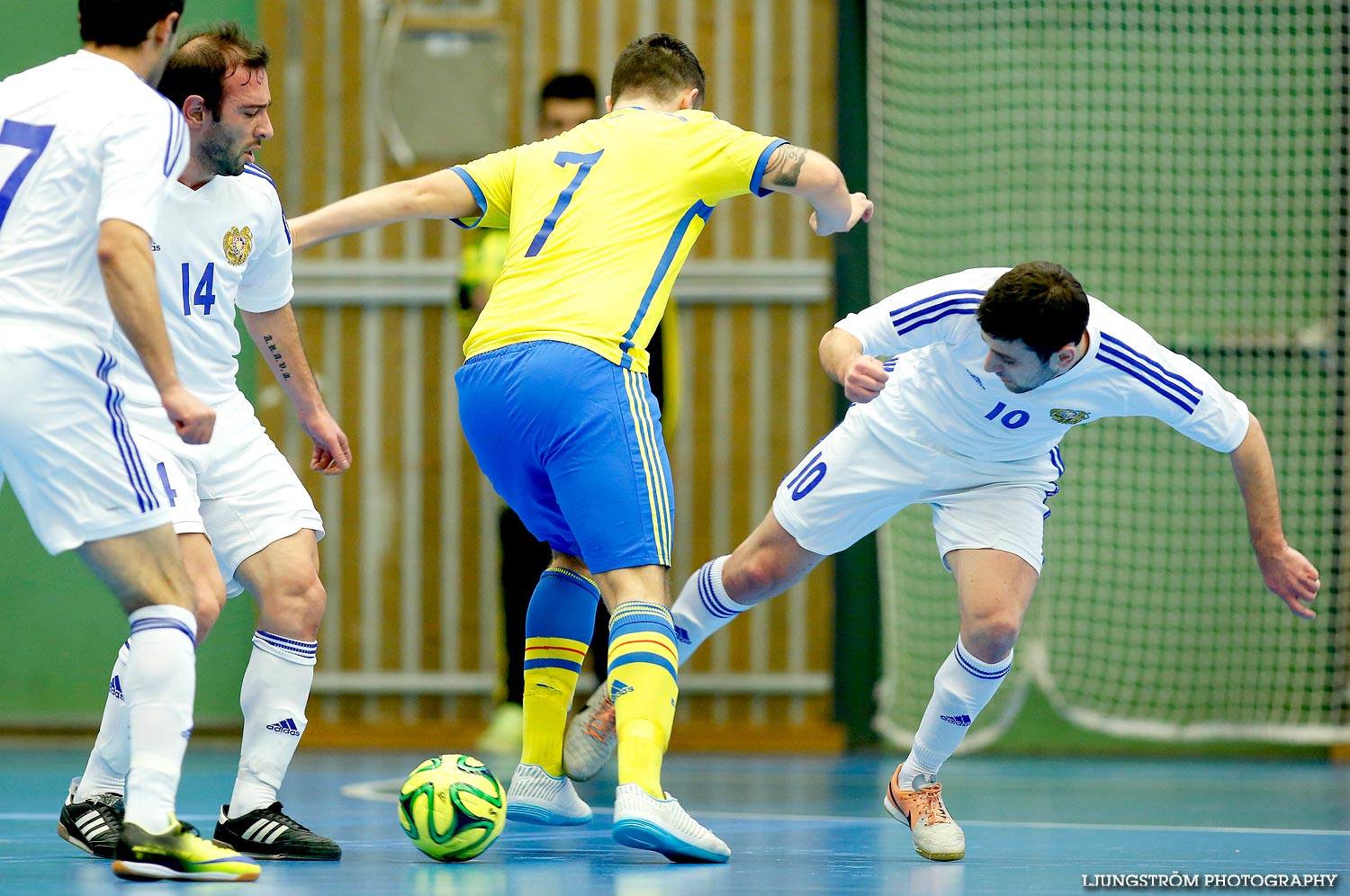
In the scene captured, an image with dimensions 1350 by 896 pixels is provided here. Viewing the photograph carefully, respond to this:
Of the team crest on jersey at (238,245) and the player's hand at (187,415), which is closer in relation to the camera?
the player's hand at (187,415)

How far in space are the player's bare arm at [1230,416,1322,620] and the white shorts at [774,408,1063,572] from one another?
63 cm

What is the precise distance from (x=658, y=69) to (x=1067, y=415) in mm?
1541

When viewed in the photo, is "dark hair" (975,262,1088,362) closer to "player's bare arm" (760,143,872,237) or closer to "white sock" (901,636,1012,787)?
"player's bare arm" (760,143,872,237)

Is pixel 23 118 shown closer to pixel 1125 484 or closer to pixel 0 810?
pixel 0 810

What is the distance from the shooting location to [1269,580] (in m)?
4.49

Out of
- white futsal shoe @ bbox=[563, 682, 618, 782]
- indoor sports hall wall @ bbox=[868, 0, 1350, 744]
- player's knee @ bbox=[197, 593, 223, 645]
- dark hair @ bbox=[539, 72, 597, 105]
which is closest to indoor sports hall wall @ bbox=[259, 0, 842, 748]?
indoor sports hall wall @ bbox=[868, 0, 1350, 744]

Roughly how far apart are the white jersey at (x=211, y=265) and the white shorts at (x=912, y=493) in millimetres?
1810

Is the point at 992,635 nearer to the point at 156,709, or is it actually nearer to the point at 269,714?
the point at 269,714

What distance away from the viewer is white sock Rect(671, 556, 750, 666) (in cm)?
524

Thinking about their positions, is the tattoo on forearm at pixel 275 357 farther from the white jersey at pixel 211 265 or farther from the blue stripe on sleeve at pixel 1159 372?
the blue stripe on sleeve at pixel 1159 372

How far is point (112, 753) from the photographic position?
4.22m

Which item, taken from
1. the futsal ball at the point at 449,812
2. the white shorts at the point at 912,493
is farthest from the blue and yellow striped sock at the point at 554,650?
the white shorts at the point at 912,493

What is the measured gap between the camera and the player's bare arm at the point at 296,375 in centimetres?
450

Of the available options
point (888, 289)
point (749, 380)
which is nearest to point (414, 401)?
point (749, 380)
